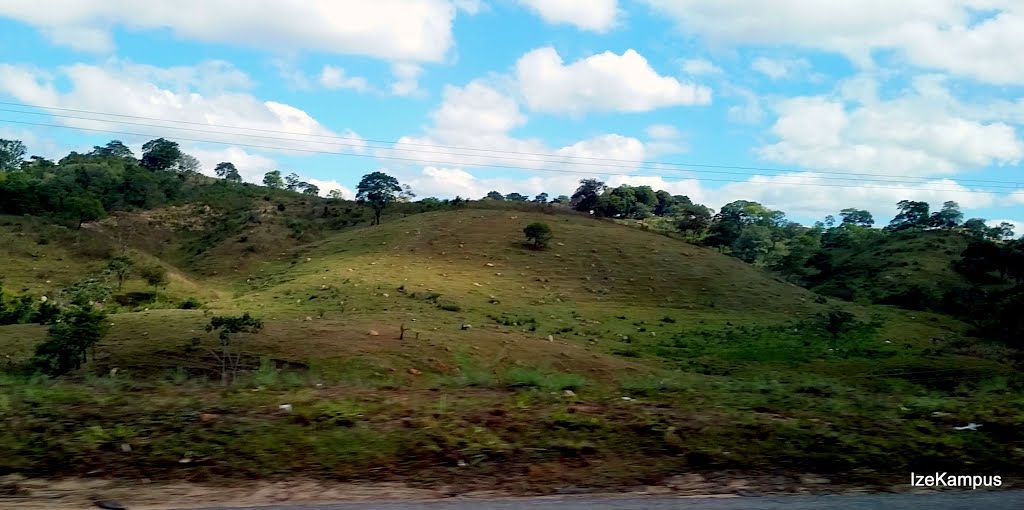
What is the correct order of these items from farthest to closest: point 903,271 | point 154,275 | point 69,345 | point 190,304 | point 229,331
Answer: point 903,271 → point 154,275 → point 190,304 → point 229,331 → point 69,345

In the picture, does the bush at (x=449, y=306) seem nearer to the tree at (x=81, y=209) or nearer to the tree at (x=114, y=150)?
the tree at (x=81, y=209)

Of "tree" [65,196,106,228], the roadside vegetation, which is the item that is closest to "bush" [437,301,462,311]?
the roadside vegetation

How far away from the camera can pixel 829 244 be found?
8719 cm

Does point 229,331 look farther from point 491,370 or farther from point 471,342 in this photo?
point 491,370

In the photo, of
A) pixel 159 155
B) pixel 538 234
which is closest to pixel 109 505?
pixel 538 234

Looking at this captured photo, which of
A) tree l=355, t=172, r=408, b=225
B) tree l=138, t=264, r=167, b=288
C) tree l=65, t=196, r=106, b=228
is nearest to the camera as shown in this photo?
tree l=138, t=264, r=167, b=288

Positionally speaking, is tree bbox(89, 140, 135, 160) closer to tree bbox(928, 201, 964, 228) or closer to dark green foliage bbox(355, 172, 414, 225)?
dark green foliage bbox(355, 172, 414, 225)

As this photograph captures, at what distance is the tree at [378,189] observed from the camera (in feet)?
245

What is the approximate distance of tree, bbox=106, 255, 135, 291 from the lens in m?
40.8

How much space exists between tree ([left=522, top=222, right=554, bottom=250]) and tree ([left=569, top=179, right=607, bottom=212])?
36.1 meters

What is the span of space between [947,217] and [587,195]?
43.3m

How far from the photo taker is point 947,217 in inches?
3497

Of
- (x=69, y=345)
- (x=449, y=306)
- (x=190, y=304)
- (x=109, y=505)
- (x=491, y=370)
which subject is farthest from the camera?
(x=190, y=304)

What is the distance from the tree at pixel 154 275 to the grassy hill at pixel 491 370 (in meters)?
0.96
